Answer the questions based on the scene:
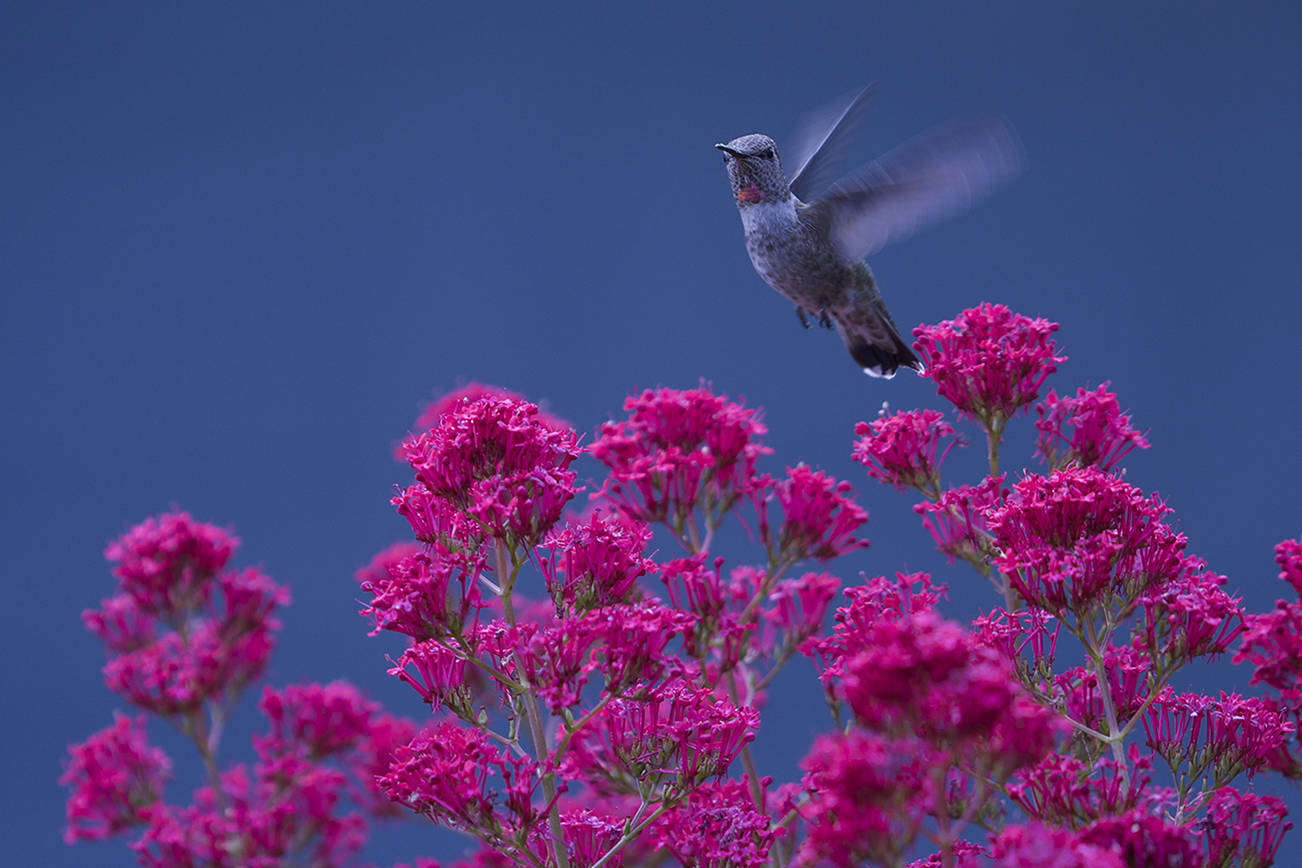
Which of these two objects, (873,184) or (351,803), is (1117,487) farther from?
(351,803)

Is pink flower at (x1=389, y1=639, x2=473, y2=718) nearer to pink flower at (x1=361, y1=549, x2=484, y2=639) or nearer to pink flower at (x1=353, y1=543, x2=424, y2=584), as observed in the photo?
pink flower at (x1=361, y1=549, x2=484, y2=639)

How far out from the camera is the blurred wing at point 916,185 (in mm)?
2125

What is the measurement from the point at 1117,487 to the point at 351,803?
1.73m

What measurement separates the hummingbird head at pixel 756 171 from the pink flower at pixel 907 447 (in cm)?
72

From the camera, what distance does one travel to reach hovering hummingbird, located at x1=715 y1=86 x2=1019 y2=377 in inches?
86.9

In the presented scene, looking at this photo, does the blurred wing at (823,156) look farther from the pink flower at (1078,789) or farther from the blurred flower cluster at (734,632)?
the pink flower at (1078,789)

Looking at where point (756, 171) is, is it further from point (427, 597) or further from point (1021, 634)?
point (427, 597)

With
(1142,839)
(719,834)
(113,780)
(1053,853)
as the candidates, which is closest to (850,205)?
(719,834)

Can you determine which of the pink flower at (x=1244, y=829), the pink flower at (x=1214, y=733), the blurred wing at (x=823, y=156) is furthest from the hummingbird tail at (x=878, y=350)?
the pink flower at (x=1244, y=829)

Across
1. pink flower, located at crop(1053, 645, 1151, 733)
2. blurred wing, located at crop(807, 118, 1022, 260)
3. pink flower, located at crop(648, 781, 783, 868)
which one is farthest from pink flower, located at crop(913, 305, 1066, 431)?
pink flower, located at crop(648, 781, 783, 868)

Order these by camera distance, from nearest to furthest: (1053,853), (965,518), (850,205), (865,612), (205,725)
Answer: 1. (1053,853)
2. (865,612)
3. (965,518)
4. (205,725)
5. (850,205)

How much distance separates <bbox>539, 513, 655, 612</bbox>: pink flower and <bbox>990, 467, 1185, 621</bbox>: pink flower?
570mm

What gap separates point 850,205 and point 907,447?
65 cm

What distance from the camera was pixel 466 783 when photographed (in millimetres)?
1661
